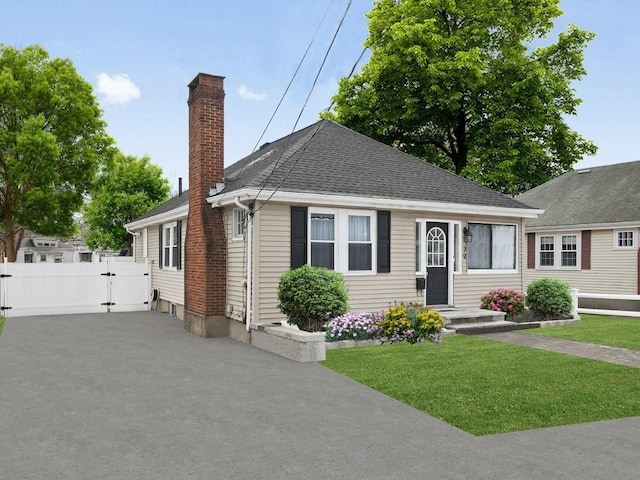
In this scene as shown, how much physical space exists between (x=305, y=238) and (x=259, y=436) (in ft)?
22.9

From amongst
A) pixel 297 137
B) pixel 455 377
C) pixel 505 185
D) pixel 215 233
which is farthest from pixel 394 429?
pixel 505 185

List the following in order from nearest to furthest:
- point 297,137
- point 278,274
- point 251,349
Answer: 1. point 251,349
2. point 278,274
3. point 297,137

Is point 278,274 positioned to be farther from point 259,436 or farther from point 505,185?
point 505,185

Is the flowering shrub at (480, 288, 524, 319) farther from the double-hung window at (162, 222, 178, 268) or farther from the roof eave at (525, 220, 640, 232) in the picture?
the double-hung window at (162, 222, 178, 268)

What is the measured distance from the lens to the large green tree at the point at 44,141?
3050 cm

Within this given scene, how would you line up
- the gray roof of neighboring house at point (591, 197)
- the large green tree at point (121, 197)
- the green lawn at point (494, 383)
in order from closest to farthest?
1. the green lawn at point (494, 383)
2. the gray roof of neighboring house at point (591, 197)
3. the large green tree at point (121, 197)

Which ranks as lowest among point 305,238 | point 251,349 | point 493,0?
point 251,349

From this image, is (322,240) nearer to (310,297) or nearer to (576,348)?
(310,297)

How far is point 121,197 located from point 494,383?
30.9 metres

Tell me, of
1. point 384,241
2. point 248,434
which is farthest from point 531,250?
point 248,434

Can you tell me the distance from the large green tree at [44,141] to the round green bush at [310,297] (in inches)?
956

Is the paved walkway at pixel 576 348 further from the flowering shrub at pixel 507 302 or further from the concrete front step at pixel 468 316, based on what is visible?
the flowering shrub at pixel 507 302

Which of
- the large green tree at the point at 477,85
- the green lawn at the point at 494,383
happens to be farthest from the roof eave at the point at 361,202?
the large green tree at the point at 477,85

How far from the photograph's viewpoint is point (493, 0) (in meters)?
26.7
